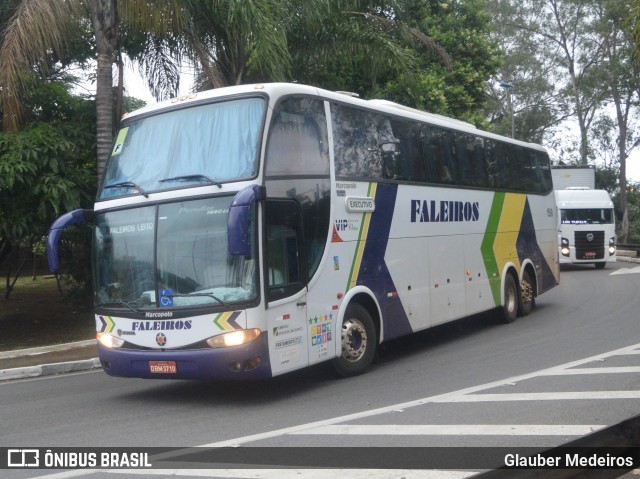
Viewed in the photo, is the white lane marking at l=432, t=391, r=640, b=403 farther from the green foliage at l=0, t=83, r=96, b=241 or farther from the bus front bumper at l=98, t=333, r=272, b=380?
the green foliage at l=0, t=83, r=96, b=241

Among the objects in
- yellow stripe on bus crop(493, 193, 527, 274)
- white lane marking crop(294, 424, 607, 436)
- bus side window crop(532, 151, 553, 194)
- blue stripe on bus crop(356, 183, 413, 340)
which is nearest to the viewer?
white lane marking crop(294, 424, 607, 436)

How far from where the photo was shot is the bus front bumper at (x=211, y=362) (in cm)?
902

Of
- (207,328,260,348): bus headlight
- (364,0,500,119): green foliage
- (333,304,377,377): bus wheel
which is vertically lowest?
(333,304,377,377): bus wheel

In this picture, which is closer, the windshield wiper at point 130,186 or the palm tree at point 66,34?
the windshield wiper at point 130,186

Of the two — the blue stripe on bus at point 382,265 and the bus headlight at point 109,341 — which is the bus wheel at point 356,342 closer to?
the blue stripe on bus at point 382,265

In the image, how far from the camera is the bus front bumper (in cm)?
902

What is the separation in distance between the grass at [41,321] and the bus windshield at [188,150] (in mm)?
8521

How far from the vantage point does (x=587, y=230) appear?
30.8 metres

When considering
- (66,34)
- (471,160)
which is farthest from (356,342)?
(66,34)

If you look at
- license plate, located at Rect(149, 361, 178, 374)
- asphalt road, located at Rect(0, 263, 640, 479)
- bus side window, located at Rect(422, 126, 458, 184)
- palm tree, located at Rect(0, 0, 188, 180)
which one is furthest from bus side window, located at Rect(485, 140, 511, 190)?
license plate, located at Rect(149, 361, 178, 374)

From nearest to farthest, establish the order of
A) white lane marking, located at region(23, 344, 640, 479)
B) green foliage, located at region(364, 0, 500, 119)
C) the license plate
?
white lane marking, located at region(23, 344, 640, 479) → the license plate → green foliage, located at region(364, 0, 500, 119)

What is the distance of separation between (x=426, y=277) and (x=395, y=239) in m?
1.23

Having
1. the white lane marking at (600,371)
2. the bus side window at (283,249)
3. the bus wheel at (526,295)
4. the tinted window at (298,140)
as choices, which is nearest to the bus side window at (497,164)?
the bus wheel at (526,295)

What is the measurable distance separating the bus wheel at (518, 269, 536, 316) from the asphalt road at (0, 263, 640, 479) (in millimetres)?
3143
